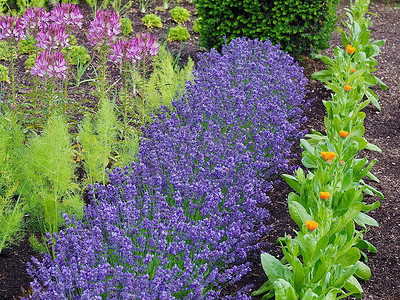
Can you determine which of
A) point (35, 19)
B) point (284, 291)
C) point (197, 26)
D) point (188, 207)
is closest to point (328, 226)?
point (284, 291)

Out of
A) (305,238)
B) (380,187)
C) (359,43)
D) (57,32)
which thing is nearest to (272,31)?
(359,43)

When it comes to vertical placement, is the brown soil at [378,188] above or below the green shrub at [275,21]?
below

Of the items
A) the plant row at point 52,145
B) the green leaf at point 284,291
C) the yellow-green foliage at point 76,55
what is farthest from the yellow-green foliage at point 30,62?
the green leaf at point 284,291

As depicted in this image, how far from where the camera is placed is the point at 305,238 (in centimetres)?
237

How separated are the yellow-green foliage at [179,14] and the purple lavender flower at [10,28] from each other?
3.95m

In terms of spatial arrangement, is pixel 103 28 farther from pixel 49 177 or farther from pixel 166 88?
pixel 49 177

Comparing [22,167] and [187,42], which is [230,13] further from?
[22,167]

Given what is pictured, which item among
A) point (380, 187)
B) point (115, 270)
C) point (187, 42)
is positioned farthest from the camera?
point (187, 42)

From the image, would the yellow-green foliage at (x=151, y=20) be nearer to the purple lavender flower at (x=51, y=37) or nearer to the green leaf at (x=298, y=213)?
the purple lavender flower at (x=51, y=37)

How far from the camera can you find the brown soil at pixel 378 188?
3.00 meters

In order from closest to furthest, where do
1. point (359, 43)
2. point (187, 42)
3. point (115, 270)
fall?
point (115, 270) → point (359, 43) → point (187, 42)

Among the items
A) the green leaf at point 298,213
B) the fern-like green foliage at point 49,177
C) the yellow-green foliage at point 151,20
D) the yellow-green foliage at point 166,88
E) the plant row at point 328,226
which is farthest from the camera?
the yellow-green foliage at point 151,20

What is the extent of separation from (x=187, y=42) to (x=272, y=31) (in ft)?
5.08

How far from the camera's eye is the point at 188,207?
297 cm
